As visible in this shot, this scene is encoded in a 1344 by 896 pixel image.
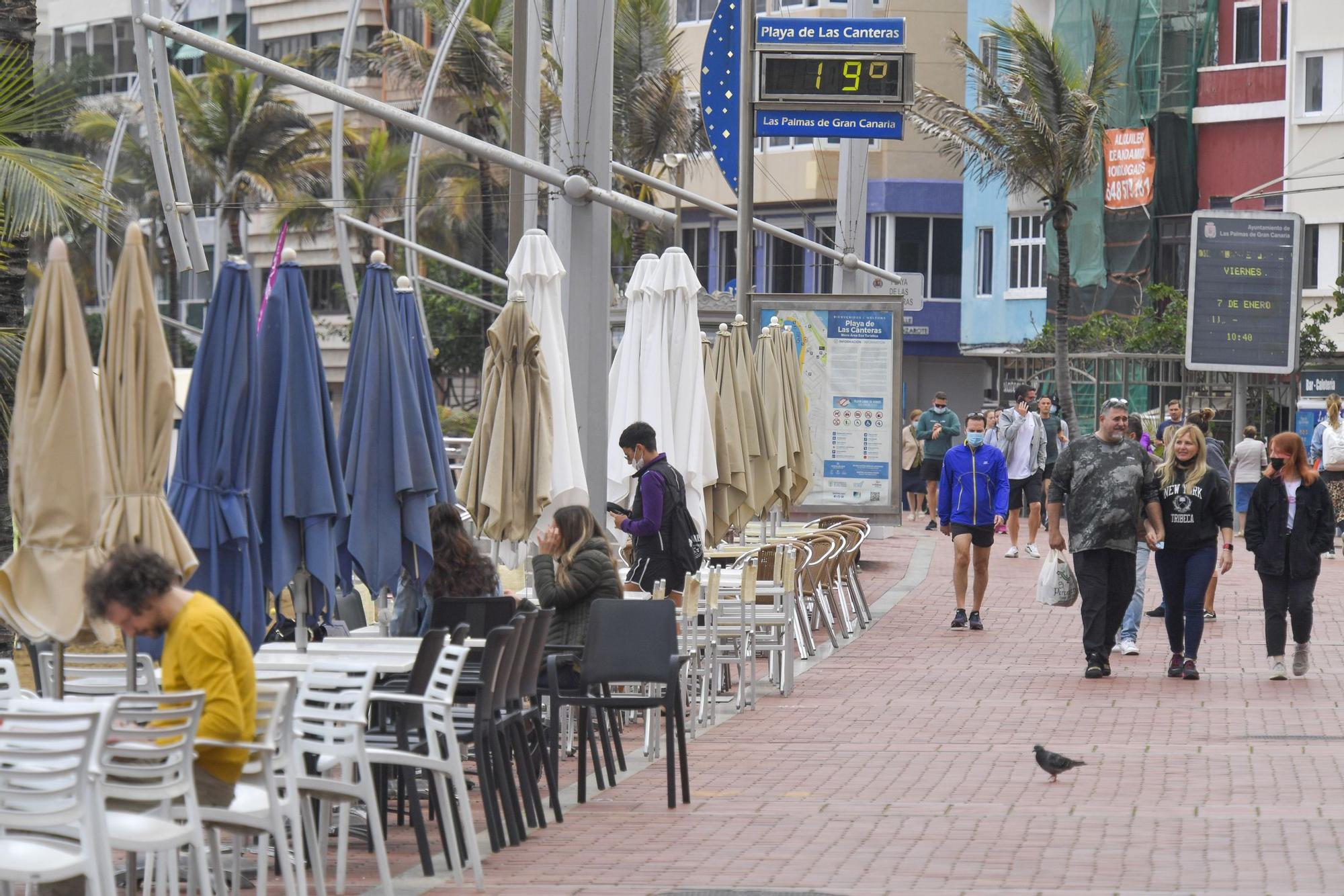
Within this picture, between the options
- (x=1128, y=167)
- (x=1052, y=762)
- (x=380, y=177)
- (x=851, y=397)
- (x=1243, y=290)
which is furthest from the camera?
(x=380, y=177)

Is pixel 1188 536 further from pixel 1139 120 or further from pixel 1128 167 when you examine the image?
pixel 1128 167

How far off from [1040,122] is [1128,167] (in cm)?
860

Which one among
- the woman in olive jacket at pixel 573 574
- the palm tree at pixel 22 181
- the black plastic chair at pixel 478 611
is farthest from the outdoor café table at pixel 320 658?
the palm tree at pixel 22 181

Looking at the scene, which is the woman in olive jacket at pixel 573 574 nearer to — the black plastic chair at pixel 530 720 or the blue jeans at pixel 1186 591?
the black plastic chair at pixel 530 720

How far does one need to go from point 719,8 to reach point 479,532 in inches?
460

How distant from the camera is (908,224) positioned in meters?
58.3

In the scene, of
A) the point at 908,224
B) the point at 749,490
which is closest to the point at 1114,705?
the point at 749,490

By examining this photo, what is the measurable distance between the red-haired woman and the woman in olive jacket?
645cm

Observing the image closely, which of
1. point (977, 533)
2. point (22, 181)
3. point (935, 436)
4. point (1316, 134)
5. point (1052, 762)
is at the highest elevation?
point (1316, 134)

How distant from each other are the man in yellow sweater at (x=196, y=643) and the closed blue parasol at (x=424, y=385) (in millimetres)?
4196

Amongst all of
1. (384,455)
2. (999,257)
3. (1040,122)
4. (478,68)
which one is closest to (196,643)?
(384,455)

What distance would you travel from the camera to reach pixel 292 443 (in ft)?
34.0

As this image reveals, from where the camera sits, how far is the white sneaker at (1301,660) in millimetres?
16828

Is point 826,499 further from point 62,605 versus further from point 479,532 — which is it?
point 62,605
